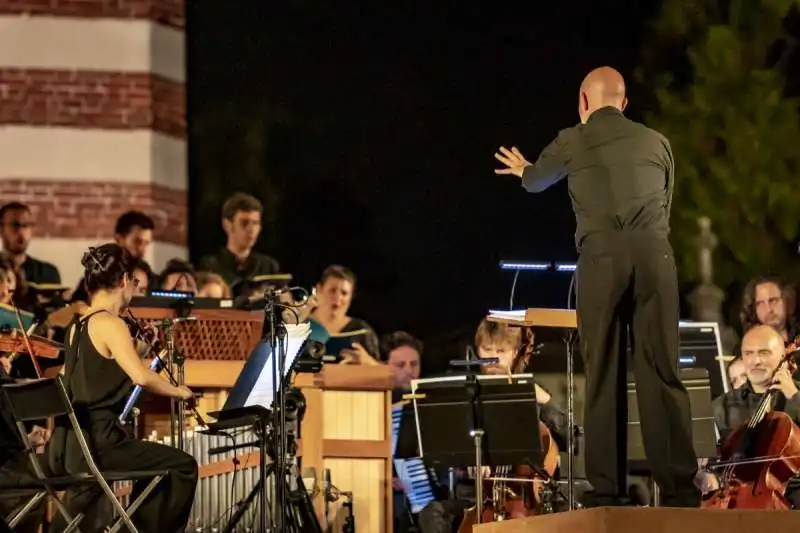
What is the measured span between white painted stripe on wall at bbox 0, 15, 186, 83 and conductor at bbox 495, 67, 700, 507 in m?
5.65

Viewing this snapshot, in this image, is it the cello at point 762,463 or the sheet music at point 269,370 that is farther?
the cello at point 762,463

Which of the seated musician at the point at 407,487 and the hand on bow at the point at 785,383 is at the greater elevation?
the hand on bow at the point at 785,383

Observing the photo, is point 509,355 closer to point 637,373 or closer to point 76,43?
point 637,373

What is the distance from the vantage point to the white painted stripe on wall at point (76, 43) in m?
11.1

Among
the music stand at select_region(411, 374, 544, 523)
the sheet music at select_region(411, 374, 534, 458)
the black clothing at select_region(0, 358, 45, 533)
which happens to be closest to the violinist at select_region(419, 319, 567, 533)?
the sheet music at select_region(411, 374, 534, 458)

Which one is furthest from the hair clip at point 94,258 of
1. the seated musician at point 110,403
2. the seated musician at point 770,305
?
the seated musician at point 770,305

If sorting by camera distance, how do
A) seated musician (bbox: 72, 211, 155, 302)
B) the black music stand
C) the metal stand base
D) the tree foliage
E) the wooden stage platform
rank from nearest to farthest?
1. the wooden stage platform
2. the black music stand
3. the metal stand base
4. seated musician (bbox: 72, 211, 155, 302)
5. the tree foliage

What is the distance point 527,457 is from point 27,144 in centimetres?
506

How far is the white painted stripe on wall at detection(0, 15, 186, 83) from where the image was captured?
1109 centimetres

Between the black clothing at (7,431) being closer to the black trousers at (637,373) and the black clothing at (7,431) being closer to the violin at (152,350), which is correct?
the violin at (152,350)

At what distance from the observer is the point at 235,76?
12.6 m

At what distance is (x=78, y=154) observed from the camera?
1107 centimetres

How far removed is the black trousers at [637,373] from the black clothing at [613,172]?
0.10 m

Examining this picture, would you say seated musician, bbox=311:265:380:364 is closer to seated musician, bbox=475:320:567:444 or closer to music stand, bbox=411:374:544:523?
seated musician, bbox=475:320:567:444
